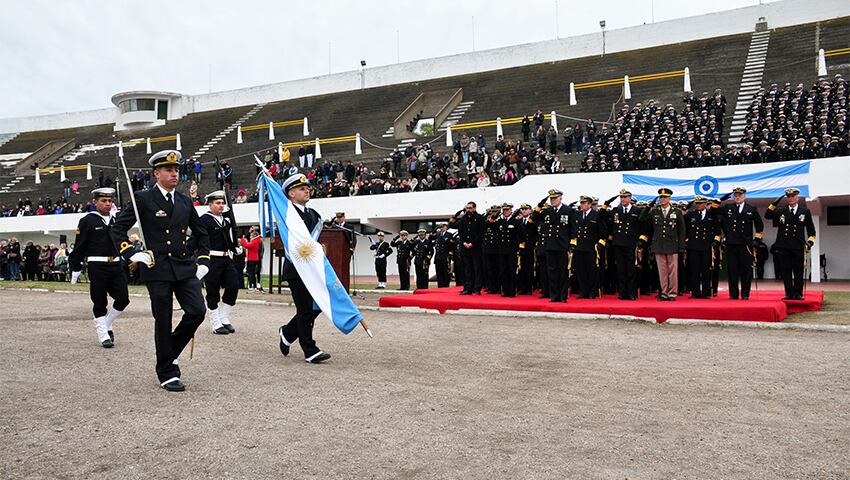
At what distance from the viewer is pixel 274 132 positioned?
41688 millimetres

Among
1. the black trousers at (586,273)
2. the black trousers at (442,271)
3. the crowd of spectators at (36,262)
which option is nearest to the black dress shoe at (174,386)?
the black trousers at (586,273)

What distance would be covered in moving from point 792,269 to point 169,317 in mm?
10605

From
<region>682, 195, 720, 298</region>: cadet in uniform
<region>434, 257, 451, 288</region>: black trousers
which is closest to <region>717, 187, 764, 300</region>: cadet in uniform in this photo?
<region>682, 195, 720, 298</region>: cadet in uniform

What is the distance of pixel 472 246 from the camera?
582 inches

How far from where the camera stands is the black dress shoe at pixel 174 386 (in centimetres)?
597

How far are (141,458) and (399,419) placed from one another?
5.63 feet

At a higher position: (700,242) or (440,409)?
(700,242)

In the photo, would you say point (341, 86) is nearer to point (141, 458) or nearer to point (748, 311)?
point (748, 311)

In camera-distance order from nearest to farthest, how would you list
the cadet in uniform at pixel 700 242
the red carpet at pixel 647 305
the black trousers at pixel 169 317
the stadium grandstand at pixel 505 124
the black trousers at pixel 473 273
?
the black trousers at pixel 169 317, the red carpet at pixel 647 305, the cadet in uniform at pixel 700 242, the black trousers at pixel 473 273, the stadium grandstand at pixel 505 124

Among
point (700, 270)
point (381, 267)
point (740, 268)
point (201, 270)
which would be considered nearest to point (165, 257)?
point (201, 270)

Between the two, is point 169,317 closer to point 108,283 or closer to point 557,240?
point 108,283

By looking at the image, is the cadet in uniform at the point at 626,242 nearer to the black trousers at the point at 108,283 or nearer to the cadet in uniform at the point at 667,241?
the cadet in uniform at the point at 667,241

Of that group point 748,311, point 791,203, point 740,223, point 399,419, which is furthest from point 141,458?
point 791,203

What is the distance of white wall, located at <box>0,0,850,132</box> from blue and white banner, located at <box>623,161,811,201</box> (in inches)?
852
